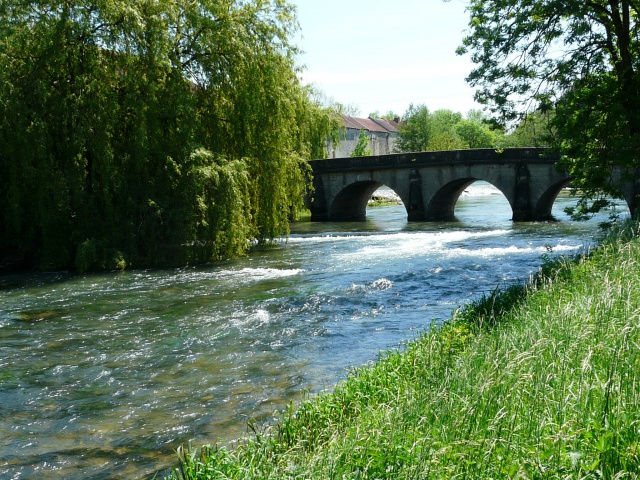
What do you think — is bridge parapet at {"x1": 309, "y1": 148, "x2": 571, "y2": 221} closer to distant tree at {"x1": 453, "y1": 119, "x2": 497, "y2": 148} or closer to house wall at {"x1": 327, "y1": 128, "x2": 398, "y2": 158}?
house wall at {"x1": 327, "y1": 128, "x2": 398, "y2": 158}

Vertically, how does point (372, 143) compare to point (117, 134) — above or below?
above

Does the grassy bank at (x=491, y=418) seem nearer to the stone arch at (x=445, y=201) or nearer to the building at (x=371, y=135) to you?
the stone arch at (x=445, y=201)

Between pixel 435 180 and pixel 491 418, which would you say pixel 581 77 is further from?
pixel 435 180

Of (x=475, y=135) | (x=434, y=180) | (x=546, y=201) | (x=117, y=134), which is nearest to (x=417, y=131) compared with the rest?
(x=475, y=135)

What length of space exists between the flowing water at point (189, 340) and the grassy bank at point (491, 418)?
1528 millimetres

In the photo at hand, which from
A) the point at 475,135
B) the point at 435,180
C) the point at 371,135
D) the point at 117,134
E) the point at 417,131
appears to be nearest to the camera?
the point at 117,134

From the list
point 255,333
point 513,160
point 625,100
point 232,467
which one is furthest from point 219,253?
point 513,160

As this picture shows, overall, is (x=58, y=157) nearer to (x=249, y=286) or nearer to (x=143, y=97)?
(x=143, y=97)

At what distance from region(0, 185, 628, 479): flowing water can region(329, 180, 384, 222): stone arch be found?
19.0 metres

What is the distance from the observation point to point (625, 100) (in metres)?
14.5

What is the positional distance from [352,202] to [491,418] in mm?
37888

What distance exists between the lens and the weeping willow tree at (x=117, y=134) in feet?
57.4

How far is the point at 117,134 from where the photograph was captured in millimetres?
18500

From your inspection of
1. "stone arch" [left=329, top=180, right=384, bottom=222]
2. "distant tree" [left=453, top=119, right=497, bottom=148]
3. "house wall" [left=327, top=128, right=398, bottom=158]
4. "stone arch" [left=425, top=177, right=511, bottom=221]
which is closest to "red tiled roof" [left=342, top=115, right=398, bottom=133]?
"house wall" [left=327, top=128, right=398, bottom=158]
